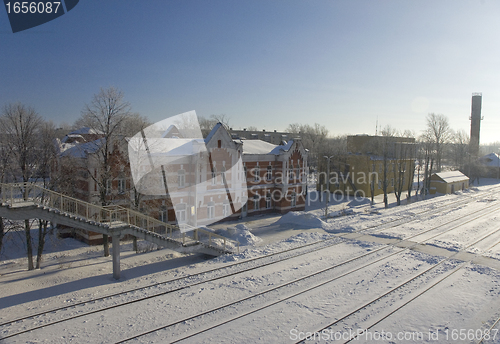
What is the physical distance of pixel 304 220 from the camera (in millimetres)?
27109

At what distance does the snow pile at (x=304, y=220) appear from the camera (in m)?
26.3

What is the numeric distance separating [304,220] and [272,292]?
46.9 ft

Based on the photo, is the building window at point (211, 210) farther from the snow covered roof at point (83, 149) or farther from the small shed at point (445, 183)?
the small shed at point (445, 183)

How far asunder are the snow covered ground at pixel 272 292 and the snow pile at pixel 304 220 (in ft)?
10.7

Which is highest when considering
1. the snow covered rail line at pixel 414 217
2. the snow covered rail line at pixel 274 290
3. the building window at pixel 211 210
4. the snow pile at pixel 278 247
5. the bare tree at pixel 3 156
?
the bare tree at pixel 3 156

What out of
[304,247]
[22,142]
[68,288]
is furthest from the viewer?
[304,247]

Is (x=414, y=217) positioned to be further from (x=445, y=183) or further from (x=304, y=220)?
(x=445, y=183)

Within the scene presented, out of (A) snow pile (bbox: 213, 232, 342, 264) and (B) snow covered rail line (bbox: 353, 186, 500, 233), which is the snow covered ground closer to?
(A) snow pile (bbox: 213, 232, 342, 264)

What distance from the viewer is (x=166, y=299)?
41.3ft

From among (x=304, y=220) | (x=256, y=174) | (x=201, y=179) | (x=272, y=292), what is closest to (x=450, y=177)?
(x=256, y=174)

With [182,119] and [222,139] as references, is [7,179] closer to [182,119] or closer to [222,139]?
[222,139]

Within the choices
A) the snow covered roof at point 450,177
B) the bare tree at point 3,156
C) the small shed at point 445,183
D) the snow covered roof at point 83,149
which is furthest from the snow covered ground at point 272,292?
the snow covered roof at point 450,177

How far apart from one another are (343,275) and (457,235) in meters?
13.1

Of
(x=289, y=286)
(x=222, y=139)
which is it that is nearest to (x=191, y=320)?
(x=289, y=286)
